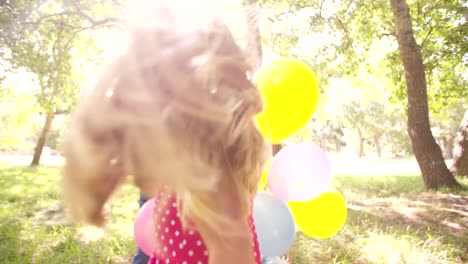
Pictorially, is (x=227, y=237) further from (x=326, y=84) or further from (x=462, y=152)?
(x=326, y=84)

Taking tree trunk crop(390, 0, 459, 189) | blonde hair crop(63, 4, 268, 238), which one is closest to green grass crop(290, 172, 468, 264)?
tree trunk crop(390, 0, 459, 189)

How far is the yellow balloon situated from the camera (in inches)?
87.7

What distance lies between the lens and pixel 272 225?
72.6 inches

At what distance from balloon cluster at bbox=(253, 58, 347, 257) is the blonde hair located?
1.71 feet

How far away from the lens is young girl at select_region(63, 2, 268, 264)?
2.36 ft

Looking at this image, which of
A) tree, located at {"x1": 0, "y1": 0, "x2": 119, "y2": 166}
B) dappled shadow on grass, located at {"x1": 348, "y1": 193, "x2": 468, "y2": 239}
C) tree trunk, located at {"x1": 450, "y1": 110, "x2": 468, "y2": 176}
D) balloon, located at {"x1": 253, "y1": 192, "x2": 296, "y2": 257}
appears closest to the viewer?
balloon, located at {"x1": 253, "y1": 192, "x2": 296, "y2": 257}

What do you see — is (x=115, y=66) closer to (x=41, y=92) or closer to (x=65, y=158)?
(x=65, y=158)

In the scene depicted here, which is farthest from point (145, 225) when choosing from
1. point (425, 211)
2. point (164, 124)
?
point (425, 211)

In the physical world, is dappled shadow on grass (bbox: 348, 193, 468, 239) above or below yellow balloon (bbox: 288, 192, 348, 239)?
below

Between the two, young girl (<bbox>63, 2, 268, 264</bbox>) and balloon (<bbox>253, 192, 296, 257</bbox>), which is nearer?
young girl (<bbox>63, 2, 268, 264</bbox>)

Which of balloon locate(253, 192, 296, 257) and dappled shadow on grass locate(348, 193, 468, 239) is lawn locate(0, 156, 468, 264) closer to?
dappled shadow on grass locate(348, 193, 468, 239)

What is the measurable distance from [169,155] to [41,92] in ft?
18.9

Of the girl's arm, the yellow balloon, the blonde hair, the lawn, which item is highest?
A: the blonde hair

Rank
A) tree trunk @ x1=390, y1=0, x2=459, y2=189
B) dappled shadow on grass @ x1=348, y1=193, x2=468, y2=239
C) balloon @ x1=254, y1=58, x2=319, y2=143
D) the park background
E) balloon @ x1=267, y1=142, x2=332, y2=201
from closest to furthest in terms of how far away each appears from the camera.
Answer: balloon @ x1=254, y1=58, x2=319, y2=143 → balloon @ x1=267, y1=142, x2=332, y2=201 → the park background → dappled shadow on grass @ x1=348, y1=193, x2=468, y2=239 → tree trunk @ x1=390, y1=0, x2=459, y2=189
